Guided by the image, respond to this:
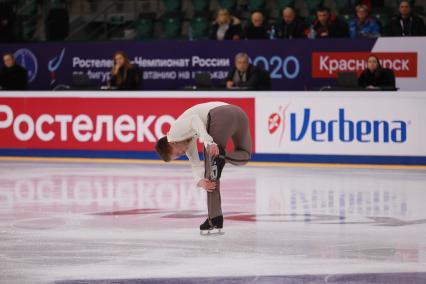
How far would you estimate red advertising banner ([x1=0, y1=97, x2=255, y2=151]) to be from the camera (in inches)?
615

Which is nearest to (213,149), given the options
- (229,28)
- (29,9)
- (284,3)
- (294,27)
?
(294,27)

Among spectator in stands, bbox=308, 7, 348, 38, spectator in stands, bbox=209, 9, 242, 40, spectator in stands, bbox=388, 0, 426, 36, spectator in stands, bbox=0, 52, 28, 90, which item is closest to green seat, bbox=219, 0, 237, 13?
spectator in stands, bbox=209, 9, 242, 40

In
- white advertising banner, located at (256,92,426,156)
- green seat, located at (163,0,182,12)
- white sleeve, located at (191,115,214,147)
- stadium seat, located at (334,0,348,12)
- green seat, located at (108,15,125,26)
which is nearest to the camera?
white sleeve, located at (191,115,214,147)

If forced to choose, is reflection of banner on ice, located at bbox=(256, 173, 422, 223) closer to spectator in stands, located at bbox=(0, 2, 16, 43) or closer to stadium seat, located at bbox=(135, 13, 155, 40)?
stadium seat, located at bbox=(135, 13, 155, 40)

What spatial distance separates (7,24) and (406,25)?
8.30 meters

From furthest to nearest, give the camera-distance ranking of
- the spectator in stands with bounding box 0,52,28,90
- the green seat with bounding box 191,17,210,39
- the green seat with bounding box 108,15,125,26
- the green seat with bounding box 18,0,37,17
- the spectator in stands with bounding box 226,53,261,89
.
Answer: the green seat with bounding box 18,0,37,17
the green seat with bounding box 108,15,125,26
the green seat with bounding box 191,17,210,39
the spectator in stands with bounding box 0,52,28,90
the spectator in stands with bounding box 226,53,261,89

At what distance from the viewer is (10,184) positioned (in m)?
12.7

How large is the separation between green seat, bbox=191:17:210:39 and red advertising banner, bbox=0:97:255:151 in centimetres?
429

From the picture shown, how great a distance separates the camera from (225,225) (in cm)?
930

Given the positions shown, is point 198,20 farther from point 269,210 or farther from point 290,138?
point 269,210

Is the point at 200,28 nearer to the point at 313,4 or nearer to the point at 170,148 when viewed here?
the point at 313,4

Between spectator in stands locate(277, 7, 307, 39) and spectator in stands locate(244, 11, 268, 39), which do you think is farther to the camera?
spectator in stands locate(244, 11, 268, 39)

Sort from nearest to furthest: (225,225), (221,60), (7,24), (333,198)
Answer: (225,225) < (333,198) < (221,60) < (7,24)

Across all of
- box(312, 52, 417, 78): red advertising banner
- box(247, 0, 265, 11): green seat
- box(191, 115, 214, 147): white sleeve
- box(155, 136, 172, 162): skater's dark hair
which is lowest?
box(155, 136, 172, 162): skater's dark hair
